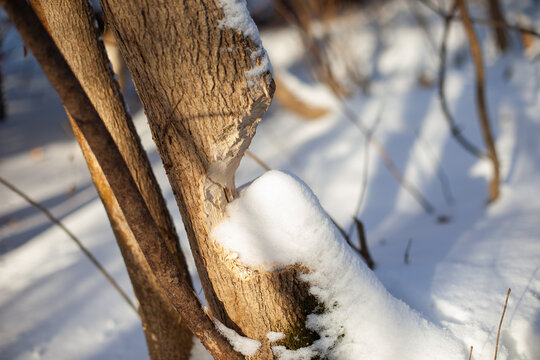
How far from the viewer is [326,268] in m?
1.01

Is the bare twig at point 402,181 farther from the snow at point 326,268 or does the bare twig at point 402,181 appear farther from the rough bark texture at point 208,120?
the rough bark texture at point 208,120

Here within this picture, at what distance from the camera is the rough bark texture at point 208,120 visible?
2.79 ft

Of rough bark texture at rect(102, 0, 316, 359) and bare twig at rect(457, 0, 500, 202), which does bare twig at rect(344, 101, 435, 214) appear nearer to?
bare twig at rect(457, 0, 500, 202)

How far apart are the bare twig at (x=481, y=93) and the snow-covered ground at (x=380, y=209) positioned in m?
0.14

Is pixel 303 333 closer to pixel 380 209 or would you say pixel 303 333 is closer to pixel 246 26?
pixel 246 26

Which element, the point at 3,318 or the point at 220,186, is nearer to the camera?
the point at 220,186

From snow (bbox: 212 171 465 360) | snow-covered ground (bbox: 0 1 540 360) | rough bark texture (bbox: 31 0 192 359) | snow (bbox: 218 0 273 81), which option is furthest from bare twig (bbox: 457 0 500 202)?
rough bark texture (bbox: 31 0 192 359)

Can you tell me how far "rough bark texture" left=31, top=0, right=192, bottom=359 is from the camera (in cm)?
116

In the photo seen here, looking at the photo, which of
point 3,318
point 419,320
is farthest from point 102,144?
point 3,318

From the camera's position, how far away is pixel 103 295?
2.13 m

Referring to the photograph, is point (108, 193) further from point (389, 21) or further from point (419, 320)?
point (389, 21)

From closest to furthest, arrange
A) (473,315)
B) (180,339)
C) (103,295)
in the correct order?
(473,315) → (180,339) → (103,295)

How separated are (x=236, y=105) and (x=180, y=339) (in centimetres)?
102

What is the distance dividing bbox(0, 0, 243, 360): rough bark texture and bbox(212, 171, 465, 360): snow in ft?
0.56
